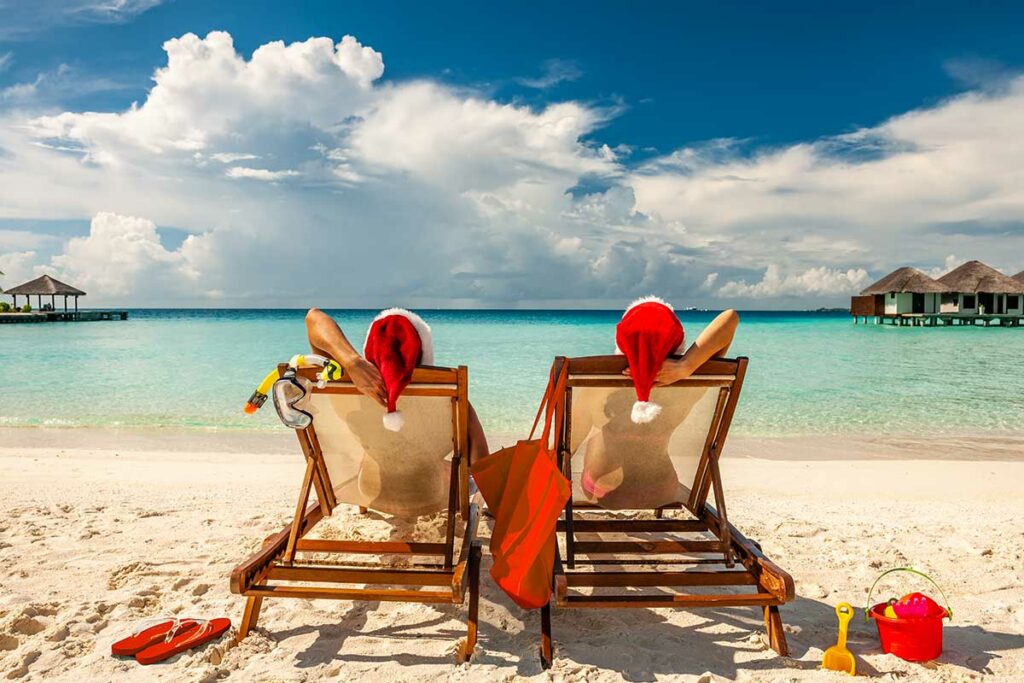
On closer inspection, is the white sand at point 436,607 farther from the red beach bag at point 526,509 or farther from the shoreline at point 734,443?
the shoreline at point 734,443

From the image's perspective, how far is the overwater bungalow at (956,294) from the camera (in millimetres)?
37750

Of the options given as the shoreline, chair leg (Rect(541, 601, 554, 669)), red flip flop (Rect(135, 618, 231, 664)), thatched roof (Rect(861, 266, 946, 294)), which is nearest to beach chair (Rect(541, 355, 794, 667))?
chair leg (Rect(541, 601, 554, 669))

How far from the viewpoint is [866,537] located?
3.74 m

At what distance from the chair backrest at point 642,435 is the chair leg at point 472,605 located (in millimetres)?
640

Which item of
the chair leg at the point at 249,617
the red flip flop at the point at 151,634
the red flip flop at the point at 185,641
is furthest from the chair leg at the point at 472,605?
the red flip flop at the point at 151,634

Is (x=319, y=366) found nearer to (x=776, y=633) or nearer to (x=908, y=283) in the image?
(x=776, y=633)

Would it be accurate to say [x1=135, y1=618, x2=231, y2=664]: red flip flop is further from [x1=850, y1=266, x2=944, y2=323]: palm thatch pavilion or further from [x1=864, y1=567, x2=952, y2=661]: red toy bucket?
[x1=850, y1=266, x2=944, y2=323]: palm thatch pavilion

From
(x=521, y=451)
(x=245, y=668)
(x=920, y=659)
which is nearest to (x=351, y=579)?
(x=245, y=668)

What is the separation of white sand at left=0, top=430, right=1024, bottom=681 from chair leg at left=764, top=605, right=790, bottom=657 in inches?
1.3

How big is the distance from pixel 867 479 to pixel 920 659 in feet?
11.1

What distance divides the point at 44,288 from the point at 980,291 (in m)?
57.9

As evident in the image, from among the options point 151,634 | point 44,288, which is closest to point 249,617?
point 151,634

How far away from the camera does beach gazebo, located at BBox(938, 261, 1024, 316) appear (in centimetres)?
3744

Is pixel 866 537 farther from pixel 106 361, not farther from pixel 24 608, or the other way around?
pixel 106 361
